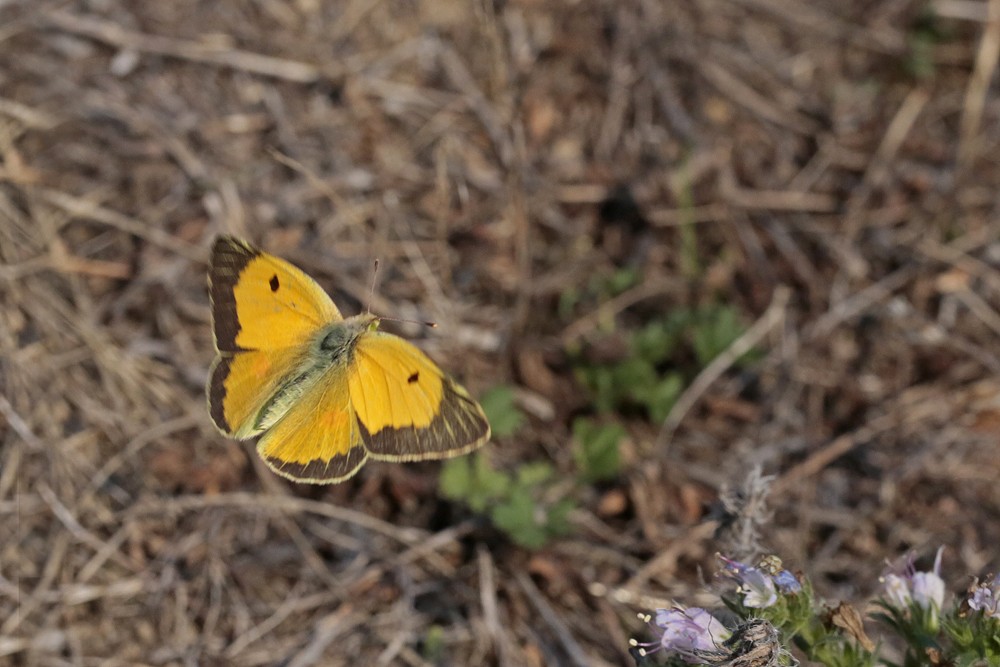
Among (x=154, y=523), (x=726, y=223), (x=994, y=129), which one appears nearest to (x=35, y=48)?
(x=154, y=523)

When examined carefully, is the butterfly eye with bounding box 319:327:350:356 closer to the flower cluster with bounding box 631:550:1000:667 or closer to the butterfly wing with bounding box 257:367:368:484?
the butterfly wing with bounding box 257:367:368:484

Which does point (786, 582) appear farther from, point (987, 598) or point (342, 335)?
point (342, 335)

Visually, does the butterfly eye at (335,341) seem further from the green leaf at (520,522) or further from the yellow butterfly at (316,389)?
the green leaf at (520,522)

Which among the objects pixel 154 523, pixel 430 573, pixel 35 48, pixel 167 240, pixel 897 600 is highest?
pixel 35 48

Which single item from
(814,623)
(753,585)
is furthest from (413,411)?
(814,623)

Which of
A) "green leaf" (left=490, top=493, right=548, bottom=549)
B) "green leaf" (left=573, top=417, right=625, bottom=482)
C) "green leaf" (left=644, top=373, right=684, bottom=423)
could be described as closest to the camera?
"green leaf" (left=490, top=493, right=548, bottom=549)

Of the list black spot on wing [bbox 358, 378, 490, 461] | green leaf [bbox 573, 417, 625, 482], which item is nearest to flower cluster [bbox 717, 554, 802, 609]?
black spot on wing [bbox 358, 378, 490, 461]

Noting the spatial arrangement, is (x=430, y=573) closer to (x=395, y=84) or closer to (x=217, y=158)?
(x=217, y=158)

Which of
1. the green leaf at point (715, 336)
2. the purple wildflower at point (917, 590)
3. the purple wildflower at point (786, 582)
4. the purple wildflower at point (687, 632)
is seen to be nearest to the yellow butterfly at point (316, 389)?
the purple wildflower at point (687, 632)
